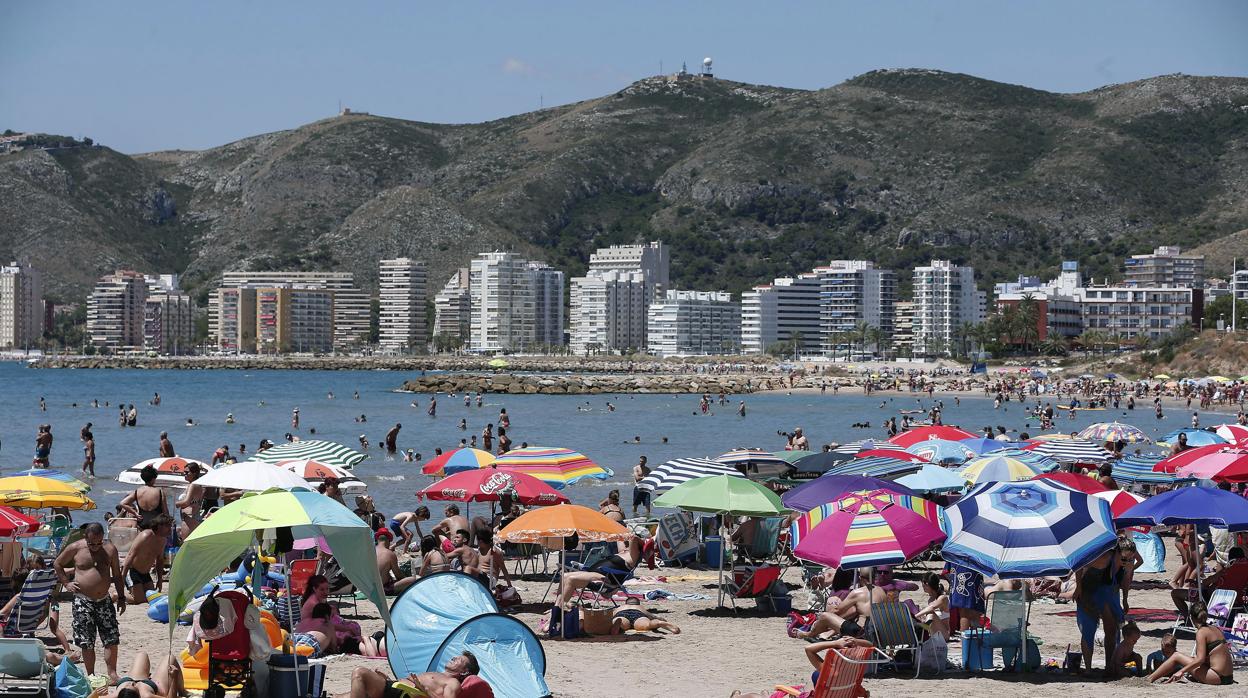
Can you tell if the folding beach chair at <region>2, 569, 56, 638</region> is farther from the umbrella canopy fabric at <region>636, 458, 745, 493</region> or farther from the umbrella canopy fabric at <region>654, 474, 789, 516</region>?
the umbrella canopy fabric at <region>636, 458, 745, 493</region>

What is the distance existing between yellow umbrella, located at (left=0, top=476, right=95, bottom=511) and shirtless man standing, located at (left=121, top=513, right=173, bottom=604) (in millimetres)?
2430

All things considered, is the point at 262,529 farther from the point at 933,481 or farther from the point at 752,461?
the point at 752,461

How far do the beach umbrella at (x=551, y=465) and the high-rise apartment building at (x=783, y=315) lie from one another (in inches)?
6401

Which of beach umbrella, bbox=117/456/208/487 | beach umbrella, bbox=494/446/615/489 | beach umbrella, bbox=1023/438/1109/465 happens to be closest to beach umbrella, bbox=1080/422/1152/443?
beach umbrella, bbox=1023/438/1109/465

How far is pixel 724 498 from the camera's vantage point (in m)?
13.3

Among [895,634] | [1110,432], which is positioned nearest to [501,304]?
[1110,432]

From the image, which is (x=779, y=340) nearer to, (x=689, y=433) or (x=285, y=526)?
(x=689, y=433)

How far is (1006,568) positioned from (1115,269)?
7716 inches

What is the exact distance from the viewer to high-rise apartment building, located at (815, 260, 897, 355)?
18325 centimetres

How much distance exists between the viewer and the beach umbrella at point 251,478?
1368 centimetres

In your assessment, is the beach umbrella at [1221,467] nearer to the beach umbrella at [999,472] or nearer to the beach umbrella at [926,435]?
the beach umbrella at [999,472]

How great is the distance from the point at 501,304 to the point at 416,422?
134671 mm

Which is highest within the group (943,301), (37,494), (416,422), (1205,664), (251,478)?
(943,301)

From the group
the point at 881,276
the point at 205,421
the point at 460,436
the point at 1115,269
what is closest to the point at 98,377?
the point at 205,421
